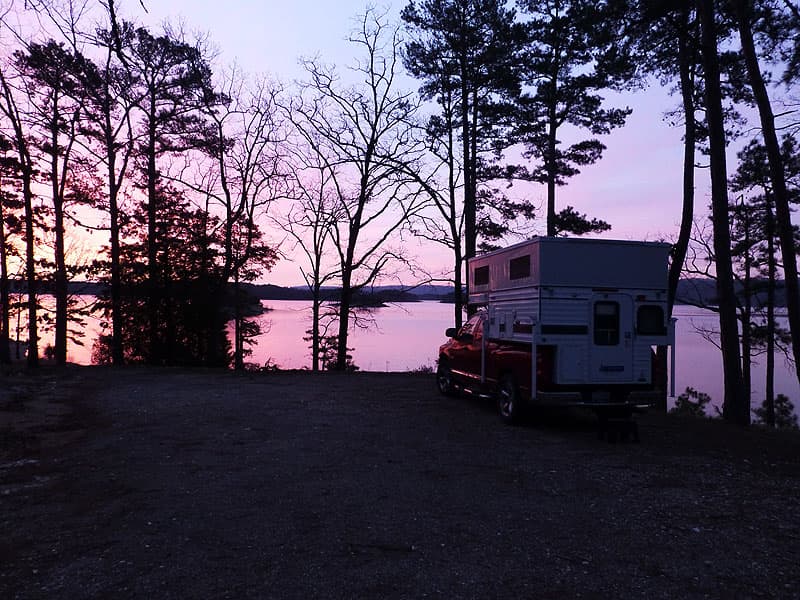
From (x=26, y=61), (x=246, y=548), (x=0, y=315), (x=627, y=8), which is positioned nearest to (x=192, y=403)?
(x=246, y=548)

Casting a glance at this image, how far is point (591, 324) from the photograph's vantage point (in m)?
9.90

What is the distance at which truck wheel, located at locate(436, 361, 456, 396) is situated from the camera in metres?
14.3

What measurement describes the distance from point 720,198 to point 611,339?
5.65 metres

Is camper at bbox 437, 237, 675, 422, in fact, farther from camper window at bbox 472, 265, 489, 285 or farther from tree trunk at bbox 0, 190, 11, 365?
tree trunk at bbox 0, 190, 11, 365

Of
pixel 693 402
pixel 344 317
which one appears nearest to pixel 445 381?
pixel 344 317

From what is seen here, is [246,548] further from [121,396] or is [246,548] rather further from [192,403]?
[121,396]

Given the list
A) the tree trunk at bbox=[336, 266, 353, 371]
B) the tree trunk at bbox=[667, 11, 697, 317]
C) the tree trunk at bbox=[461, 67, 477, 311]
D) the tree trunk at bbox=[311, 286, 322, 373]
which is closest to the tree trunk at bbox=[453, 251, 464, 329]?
the tree trunk at bbox=[461, 67, 477, 311]

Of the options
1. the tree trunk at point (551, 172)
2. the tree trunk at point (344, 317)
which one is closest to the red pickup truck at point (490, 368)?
the tree trunk at point (551, 172)

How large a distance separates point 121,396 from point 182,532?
10.4 meters

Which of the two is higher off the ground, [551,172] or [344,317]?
[551,172]

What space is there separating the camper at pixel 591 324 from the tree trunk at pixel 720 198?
13.1 ft

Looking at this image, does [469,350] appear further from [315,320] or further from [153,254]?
[315,320]

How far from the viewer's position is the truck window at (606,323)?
9.91 metres

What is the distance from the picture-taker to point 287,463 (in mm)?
7672
